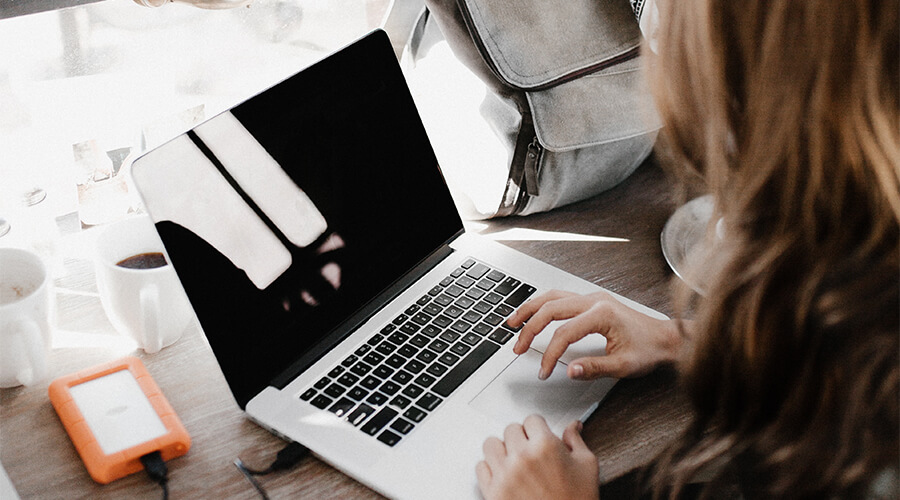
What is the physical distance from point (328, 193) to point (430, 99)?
30 centimetres

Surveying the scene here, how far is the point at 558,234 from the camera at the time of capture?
3.10 feet

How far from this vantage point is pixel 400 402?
0.67 meters

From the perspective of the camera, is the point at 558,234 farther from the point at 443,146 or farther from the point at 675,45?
the point at 675,45

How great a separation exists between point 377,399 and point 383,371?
0.11 feet

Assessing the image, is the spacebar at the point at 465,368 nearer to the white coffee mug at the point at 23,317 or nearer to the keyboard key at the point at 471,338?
the keyboard key at the point at 471,338

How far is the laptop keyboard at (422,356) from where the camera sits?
0.66 meters

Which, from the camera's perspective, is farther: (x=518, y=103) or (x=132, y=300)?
(x=518, y=103)

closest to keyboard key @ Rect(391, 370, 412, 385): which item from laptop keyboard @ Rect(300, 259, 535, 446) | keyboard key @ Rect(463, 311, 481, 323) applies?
laptop keyboard @ Rect(300, 259, 535, 446)

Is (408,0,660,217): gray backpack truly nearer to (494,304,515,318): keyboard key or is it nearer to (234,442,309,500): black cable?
(494,304,515,318): keyboard key

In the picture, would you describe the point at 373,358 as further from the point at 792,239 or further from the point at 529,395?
Answer: the point at 792,239

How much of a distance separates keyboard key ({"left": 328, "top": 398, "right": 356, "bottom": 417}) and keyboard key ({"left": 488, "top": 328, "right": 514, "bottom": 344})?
16cm

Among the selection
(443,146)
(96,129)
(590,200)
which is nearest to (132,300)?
(96,129)

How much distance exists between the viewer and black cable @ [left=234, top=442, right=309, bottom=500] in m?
0.63

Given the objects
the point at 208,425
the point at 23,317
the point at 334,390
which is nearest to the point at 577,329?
the point at 334,390
